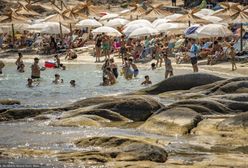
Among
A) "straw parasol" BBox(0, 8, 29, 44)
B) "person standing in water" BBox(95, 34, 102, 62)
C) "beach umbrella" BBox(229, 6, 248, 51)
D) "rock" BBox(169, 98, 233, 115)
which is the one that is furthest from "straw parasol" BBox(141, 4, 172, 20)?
"rock" BBox(169, 98, 233, 115)

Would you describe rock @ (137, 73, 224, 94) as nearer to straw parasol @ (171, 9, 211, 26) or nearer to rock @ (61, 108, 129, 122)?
rock @ (61, 108, 129, 122)

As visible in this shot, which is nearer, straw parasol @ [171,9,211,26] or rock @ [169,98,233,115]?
rock @ [169,98,233,115]

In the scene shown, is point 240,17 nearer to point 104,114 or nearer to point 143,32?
point 143,32

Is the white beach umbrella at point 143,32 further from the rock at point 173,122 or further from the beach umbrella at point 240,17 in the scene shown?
the rock at point 173,122

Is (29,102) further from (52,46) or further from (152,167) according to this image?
(52,46)

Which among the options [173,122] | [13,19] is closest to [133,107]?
[173,122]

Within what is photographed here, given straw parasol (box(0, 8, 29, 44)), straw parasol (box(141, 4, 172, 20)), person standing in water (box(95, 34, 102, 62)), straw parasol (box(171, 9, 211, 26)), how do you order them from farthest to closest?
straw parasol (box(141, 4, 172, 20)) < straw parasol (box(0, 8, 29, 44)) < person standing in water (box(95, 34, 102, 62)) < straw parasol (box(171, 9, 211, 26))

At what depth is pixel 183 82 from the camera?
71.3ft

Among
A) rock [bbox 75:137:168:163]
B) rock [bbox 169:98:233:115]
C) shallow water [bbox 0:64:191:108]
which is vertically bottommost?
shallow water [bbox 0:64:191:108]

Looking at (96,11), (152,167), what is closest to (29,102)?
(152,167)

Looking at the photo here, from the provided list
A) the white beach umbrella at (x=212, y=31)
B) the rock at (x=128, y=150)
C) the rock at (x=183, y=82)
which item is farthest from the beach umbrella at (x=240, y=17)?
the rock at (x=128, y=150)

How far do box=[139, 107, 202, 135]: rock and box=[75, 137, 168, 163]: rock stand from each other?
2.49 metres

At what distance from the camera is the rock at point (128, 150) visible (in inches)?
471

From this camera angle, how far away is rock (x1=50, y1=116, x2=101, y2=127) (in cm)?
1650
